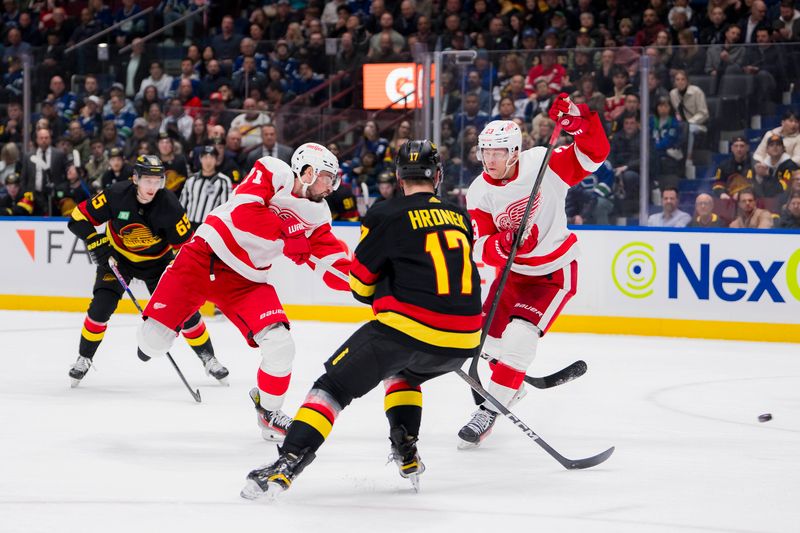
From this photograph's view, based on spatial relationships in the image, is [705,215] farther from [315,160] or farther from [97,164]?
[97,164]

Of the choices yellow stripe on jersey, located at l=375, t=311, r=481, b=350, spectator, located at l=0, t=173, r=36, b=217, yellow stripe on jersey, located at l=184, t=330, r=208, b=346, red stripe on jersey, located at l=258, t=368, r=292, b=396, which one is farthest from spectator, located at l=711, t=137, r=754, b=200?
spectator, located at l=0, t=173, r=36, b=217

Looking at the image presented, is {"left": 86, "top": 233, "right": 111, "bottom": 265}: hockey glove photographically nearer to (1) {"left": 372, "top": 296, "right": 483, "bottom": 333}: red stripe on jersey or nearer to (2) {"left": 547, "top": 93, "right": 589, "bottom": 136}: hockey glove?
(2) {"left": 547, "top": 93, "right": 589, "bottom": 136}: hockey glove

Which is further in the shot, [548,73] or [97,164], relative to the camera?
[97,164]

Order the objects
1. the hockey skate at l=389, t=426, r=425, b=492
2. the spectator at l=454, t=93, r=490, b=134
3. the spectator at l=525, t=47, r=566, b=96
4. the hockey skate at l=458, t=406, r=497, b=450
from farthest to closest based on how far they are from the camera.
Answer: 1. the spectator at l=454, t=93, r=490, b=134
2. the spectator at l=525, t=47, r=566, b=96
3. the hockey skate at l=458, t=406, r=497, b=450
4. the hockey skate at l=389, t=426, r=425, b=492

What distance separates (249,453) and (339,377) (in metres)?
1.11

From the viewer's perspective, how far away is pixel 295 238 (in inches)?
198

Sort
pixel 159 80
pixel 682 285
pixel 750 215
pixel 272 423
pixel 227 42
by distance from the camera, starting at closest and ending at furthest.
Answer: pixel 272 423
pixel 750 215
pixel 682 285
pixel 159 80
pixel 227 42

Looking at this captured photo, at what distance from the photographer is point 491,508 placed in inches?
149

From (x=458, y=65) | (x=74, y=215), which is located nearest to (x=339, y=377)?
(x=74, y=215)

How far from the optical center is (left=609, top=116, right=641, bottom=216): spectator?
883 cm

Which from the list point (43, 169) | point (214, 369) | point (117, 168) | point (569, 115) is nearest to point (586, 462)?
point (569, 115)

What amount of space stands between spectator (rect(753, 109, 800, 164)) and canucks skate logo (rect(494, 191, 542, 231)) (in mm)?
3874

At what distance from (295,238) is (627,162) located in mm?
4375

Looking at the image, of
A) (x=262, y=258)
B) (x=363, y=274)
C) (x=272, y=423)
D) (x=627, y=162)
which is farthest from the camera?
(x=627, y=162)
